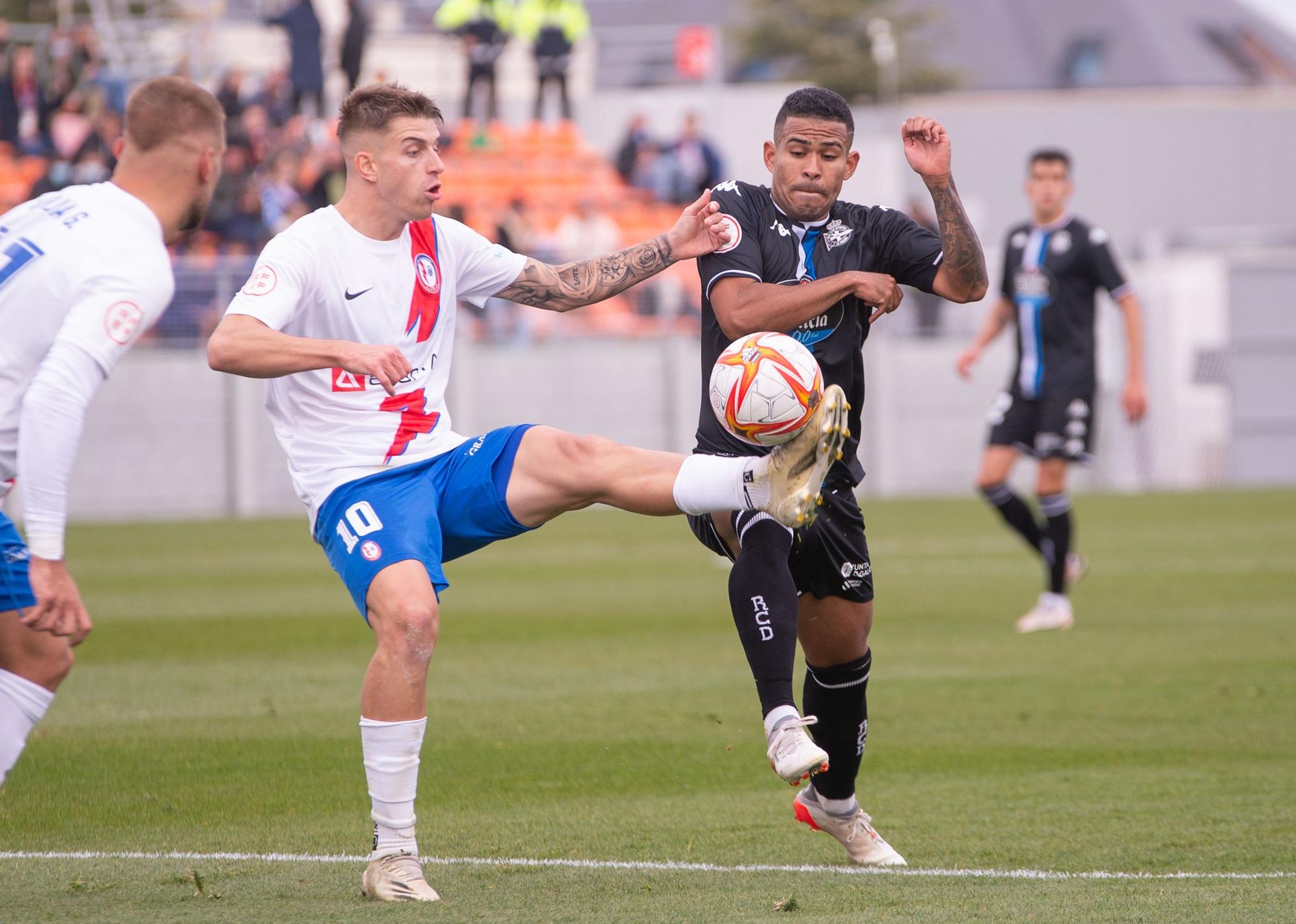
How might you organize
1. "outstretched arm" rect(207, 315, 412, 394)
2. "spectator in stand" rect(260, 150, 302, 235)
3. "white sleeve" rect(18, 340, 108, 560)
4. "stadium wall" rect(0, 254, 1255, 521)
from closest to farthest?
"white sleeve" rect(18, 340, 108, 560), "outstretched arm" rect(207, 315, 412, 394), "spectator in stand" rect(260, 150, 302, 235), "stadium wall" rect(0, 254, 1255, 521)

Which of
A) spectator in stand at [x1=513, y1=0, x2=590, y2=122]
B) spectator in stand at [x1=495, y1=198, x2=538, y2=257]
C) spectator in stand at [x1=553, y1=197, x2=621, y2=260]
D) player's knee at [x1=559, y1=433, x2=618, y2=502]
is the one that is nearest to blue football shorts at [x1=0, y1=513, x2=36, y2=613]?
player's knee at [x1=559, y1=433, x2=618, y2=502]

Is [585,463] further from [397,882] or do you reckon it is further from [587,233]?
[587,233]

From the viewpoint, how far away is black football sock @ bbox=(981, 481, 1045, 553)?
10.3 m

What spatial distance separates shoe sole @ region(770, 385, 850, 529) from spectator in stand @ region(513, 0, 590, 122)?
72.8 ft

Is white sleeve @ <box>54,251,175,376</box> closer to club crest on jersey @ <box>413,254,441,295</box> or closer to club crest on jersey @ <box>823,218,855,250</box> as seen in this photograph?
club crest on jersey @ <box>413,254,441,295</box>

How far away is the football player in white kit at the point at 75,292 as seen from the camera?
3.75m

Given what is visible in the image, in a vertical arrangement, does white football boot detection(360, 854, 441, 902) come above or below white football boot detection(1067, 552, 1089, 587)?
above

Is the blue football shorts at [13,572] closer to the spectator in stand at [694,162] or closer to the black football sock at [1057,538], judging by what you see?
the black football sock at [1057,538]

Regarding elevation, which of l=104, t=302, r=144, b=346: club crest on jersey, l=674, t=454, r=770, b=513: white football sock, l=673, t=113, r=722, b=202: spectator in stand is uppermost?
l=673, t=113, r=722, b=202: spectator in stand

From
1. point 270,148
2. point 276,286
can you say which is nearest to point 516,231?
point 270,148

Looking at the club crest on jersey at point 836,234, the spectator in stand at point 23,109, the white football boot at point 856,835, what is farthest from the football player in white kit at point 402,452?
the spectator in stand at point 23,109

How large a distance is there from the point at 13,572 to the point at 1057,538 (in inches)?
281

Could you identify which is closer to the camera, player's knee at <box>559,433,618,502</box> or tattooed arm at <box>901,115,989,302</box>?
player's knee at <box>559,433,618,502</box>

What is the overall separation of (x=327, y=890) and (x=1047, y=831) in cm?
221
